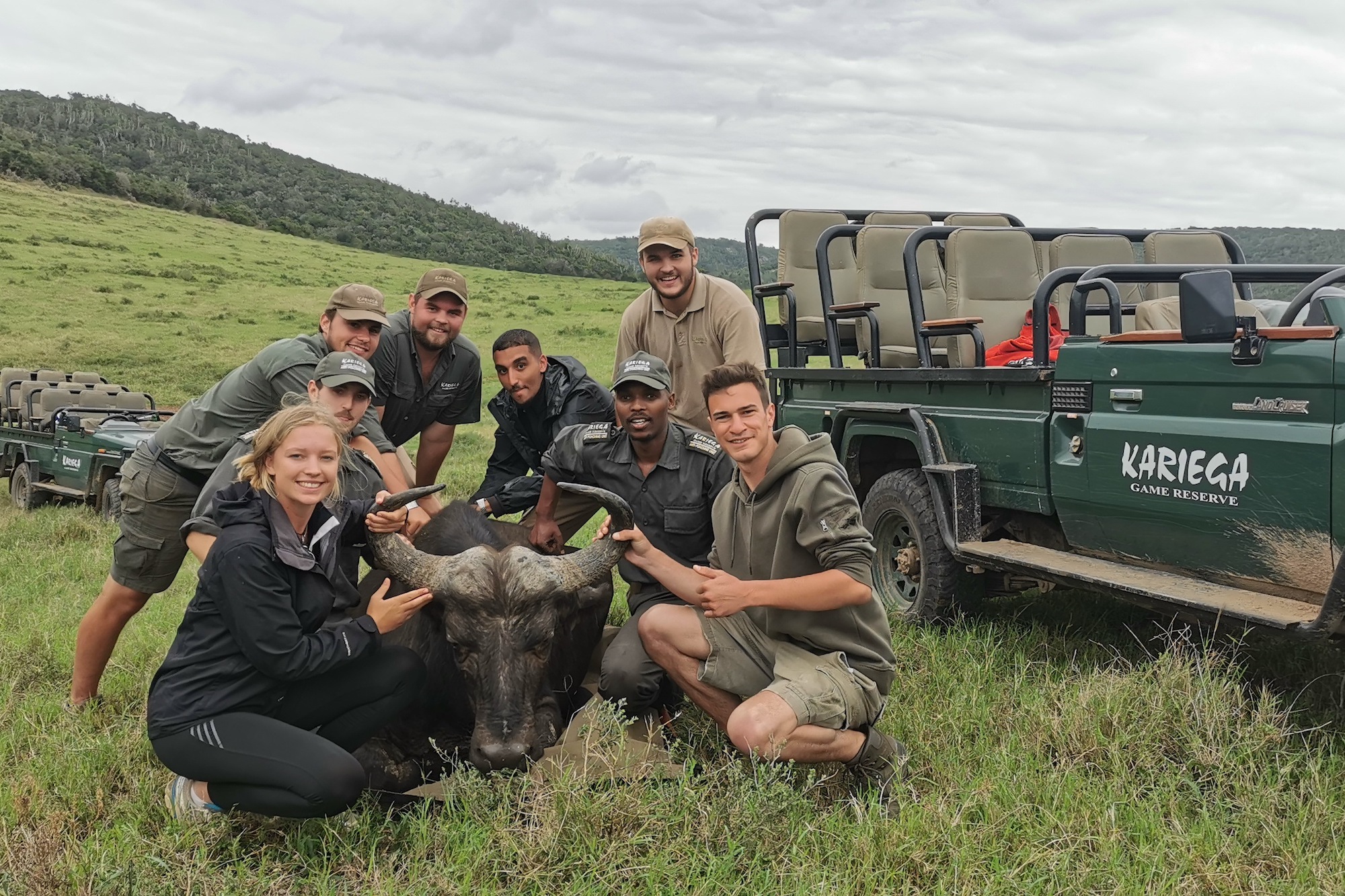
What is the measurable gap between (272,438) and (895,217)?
22.7 ft

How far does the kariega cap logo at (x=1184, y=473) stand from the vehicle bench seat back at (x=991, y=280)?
2527 millimetres

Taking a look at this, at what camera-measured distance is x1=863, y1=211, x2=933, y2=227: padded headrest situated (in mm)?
9570

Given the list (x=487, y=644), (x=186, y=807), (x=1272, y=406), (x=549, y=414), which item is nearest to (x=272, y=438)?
(x=487, y=644)

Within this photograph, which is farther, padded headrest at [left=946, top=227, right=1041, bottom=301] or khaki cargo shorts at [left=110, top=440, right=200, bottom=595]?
padded headrest at [left=946, top=227, right=1041, bottom=301]

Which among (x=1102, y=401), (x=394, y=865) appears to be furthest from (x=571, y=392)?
(x=394, y=865)

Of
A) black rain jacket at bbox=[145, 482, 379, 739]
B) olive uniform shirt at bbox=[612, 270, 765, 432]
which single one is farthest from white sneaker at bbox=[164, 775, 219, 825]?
olive uniform shirt at bbox=[612, 270, 765, 432]

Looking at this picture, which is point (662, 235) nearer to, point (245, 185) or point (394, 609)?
point (394, 609)

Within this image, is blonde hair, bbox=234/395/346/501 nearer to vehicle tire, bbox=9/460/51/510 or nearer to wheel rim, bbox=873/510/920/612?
wheel rim, bbox=873/510/920/612

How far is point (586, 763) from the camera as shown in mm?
4039

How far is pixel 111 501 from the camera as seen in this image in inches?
486

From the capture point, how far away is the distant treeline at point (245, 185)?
72.4 meters

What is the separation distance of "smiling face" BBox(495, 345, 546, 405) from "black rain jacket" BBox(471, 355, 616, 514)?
0.13m

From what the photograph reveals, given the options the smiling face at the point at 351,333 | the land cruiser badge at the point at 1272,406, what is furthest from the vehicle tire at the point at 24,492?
the land cruiser badge at the point at 1272,406

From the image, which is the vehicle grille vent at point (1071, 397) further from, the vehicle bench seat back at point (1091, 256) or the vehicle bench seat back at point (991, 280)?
the vehicle bench seat back at point (1091, 256)
